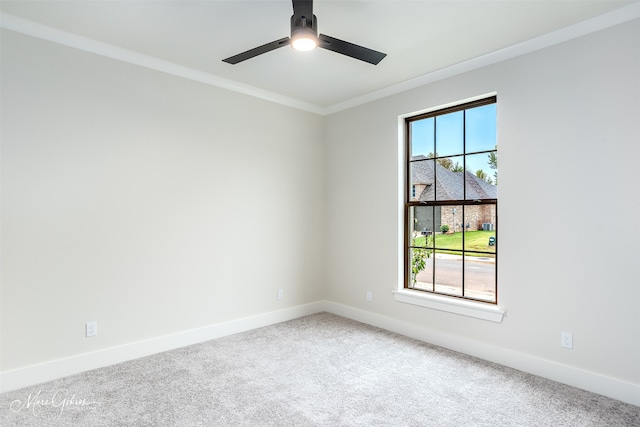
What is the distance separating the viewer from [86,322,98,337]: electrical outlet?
2859 millimetres

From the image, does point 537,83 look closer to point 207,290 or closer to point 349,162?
point 349,162

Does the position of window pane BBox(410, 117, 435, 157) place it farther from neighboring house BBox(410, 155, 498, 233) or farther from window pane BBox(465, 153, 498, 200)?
window pane BBox(465, 153, 498, 200)

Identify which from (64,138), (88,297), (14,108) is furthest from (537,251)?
(14,108)

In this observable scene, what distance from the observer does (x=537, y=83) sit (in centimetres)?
283

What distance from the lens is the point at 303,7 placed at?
6.56 feet

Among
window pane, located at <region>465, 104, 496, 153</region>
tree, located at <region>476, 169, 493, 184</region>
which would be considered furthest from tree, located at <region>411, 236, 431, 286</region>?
window pane, located at <region>465, 104, 496, 153</region>

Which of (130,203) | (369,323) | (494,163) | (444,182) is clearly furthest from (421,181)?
(130,203)

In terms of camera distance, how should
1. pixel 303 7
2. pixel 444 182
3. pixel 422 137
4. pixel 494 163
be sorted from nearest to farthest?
pixel 303 7
pixel 494 163
pixel 444 182
pixel 422 137

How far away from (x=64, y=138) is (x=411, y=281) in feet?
11.1

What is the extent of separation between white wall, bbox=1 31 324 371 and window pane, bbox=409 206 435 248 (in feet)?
4.61

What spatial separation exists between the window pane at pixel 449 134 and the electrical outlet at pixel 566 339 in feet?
5.60

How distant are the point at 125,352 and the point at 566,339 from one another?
11.4 feet

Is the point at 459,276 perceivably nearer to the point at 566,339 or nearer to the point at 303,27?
the point at 566,339

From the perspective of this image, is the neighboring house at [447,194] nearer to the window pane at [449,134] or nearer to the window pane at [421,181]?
the window pane at [421,181]
